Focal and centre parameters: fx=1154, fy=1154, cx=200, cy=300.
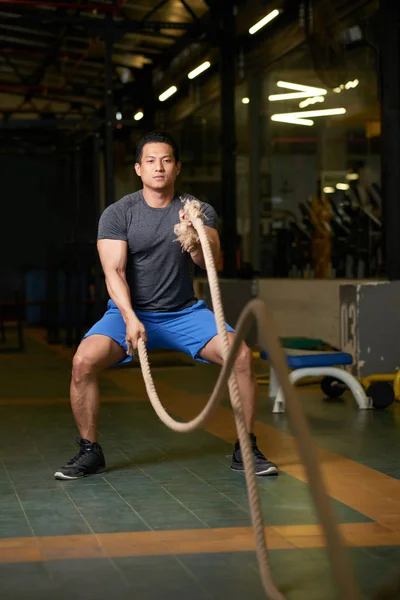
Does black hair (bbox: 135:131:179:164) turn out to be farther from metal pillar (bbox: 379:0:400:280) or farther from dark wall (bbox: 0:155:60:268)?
dark wall (bbox: 0:155:60:268)

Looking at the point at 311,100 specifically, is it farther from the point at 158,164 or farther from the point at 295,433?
the point at 295,433

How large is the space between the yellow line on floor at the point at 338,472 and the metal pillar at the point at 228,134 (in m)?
5.96

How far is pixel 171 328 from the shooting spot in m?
6.31

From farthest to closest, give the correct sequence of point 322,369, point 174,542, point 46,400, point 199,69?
point 199,69
point 46,400
point 322,369
point 174,542

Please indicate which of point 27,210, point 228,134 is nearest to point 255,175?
point 228,134

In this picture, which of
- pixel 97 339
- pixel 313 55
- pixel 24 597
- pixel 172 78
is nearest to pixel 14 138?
pixel 172 78

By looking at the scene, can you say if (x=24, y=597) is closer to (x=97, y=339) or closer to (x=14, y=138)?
(x=97, y=339)

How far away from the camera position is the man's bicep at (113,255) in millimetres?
6254

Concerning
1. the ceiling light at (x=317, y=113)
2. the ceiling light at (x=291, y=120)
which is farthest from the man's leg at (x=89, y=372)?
the ceiling light at (x=291, y=120)

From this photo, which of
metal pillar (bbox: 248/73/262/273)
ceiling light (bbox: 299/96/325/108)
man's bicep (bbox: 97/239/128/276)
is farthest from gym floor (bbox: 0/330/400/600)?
metal pillar (bbox: 248/73/262/273)

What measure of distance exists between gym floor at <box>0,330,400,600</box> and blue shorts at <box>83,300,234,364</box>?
726 mm

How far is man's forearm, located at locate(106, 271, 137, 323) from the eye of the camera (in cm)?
603

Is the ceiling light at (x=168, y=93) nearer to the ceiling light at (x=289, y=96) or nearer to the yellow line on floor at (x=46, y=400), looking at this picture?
the ceiling light at (x=289, y=96)

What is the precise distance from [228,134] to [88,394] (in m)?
8.62
